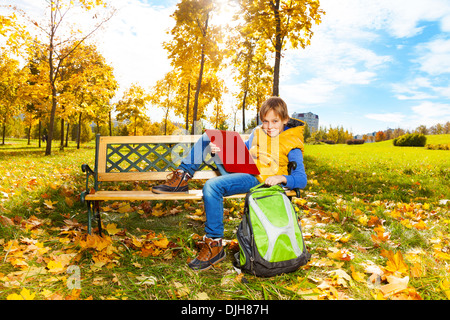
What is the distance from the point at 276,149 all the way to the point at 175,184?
1140 millimetres

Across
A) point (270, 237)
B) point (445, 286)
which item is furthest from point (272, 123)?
point (445, 286)

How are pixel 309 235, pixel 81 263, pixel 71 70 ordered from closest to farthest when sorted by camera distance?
1. pixel 81 263
2. pixel 309 235
3. pixel 71 70

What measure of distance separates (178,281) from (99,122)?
1147 inches

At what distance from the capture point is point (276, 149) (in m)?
2.88

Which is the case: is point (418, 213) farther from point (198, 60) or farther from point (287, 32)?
point (198, 60)

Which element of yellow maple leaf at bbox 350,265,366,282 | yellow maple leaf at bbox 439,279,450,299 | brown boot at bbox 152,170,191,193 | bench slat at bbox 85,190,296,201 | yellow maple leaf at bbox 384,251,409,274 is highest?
brown boot at bbox 152,170,191,193

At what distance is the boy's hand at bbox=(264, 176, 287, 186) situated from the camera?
2.57m

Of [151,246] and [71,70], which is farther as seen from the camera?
Result: [71,70]

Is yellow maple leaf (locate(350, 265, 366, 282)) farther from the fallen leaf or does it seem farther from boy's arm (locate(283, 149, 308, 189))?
boy's arm (locate(283, 149, 308, 189))

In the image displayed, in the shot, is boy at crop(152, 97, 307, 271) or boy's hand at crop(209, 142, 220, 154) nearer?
boy at crop(152, 97, 307, 271)

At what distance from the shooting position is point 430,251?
3.07m

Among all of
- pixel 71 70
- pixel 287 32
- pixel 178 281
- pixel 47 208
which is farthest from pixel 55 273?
pixel 71 70

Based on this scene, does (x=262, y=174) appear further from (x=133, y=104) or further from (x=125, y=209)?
(x=133, y=104)

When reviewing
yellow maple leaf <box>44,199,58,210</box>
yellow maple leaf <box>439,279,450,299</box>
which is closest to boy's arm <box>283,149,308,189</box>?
yellow maple leaf <box>439,279,450,299</box>
